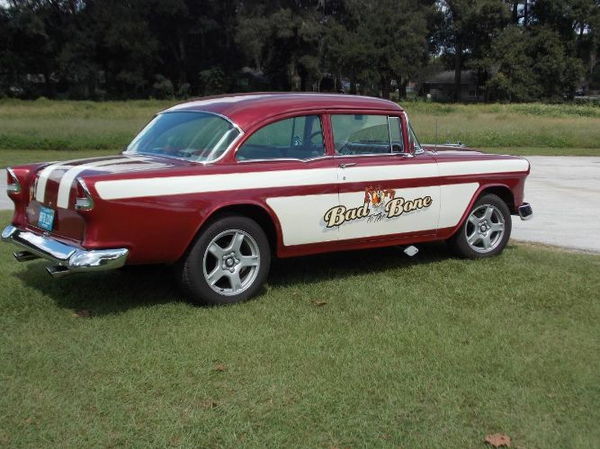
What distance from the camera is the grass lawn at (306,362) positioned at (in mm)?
3432

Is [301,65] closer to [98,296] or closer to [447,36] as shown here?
[447,36]

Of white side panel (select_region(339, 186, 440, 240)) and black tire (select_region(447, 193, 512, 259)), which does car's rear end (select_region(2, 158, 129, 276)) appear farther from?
black tire (select_region(447, 193, 512, 259))

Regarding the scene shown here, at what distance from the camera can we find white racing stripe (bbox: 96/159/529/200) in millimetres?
4754

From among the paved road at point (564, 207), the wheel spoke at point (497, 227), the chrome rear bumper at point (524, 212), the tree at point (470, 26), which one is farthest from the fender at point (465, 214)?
the tree at point (470, 26)

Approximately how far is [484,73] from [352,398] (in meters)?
78.9

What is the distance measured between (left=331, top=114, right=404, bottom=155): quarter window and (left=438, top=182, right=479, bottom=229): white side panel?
25.8 inches

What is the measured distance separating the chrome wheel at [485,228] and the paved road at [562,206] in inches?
58.9

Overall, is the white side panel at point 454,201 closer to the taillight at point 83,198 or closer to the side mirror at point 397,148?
the side mirror at point 397,148

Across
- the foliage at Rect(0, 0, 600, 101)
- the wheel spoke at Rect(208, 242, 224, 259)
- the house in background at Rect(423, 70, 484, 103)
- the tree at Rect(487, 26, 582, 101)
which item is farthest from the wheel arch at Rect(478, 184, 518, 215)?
the house in background at Rect(423, 70, 484, 103)

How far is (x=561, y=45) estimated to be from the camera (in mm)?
72500

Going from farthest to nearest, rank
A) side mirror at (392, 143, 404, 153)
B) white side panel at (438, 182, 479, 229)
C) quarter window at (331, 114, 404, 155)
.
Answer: white side panel at (438, 182, 479, 229) → side mirror at (392, 143, 404, 153) → quarter window at (331, 114, 404, 155)

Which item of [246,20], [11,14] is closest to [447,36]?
[246,20]

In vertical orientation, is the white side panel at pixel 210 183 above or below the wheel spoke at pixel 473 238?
above

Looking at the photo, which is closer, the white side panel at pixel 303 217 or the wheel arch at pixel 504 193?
the white side panel at pixel 303 217
